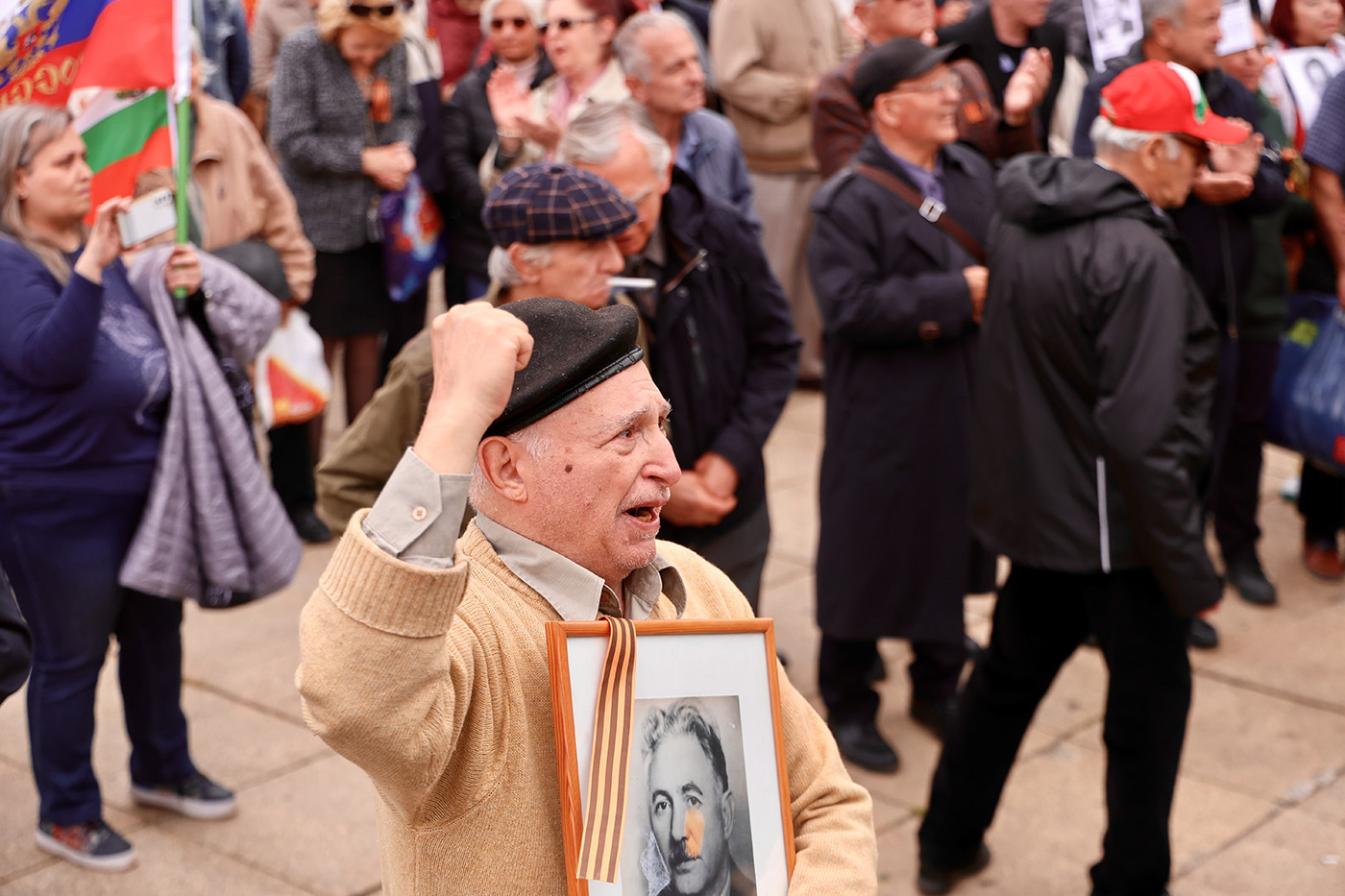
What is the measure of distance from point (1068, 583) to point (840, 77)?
2874 mm

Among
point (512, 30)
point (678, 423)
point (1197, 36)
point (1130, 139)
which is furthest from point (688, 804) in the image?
point (512, 30)

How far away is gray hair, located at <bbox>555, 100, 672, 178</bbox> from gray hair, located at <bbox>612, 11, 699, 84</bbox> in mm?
1388

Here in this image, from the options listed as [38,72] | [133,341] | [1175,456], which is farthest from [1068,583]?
[38,72]

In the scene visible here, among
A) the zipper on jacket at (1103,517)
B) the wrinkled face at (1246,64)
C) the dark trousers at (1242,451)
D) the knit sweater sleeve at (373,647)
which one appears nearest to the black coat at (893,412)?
the zipper on jacket at (1103,517)

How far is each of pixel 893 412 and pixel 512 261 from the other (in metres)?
1.76

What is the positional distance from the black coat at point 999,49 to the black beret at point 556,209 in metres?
3.81

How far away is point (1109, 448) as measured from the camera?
3777mm

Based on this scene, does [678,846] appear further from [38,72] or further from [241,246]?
[241,246]

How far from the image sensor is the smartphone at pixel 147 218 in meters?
3.96

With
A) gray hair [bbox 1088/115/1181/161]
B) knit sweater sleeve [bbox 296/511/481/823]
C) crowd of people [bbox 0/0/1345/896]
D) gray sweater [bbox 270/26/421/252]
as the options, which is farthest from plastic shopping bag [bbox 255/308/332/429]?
knit sweater sleeve [bbox 296/511/481/823]

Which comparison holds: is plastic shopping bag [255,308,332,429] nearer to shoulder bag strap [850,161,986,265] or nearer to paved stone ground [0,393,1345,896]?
paved stone ground [0,393,1345,896]

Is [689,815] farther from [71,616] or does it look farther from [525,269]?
[71,616]

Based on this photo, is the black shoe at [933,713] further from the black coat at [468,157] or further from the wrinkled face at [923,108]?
the black coat at [468,157]

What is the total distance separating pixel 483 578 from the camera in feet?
6.67
